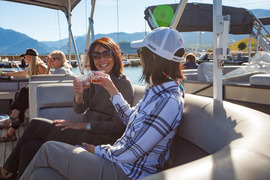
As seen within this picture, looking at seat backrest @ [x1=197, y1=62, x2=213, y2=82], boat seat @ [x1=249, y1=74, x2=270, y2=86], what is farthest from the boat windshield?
boat seat @ [x1=249, y1=74, x2=270, y2=86]

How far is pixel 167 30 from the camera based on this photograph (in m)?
1.25

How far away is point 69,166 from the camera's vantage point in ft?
3.87

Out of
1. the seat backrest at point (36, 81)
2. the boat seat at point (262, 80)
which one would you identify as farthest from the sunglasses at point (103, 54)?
the boat seat at point (262, 80)

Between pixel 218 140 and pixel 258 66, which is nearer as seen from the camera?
pixel 218 140

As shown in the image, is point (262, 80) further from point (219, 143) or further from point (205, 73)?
point (219, 143)

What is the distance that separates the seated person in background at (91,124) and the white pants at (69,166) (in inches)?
20.3

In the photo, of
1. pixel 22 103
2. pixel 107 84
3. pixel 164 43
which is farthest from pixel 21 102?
pixel 164 43

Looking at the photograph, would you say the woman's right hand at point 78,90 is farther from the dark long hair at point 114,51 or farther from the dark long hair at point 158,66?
the dark long hair at point 158,66

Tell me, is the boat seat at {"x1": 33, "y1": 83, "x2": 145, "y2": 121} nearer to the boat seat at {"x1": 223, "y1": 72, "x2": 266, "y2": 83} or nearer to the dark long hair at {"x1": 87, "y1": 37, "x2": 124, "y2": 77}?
the dark long hair at {"x1": 87, "y1": 37, "x2": 124, "y2": 77}

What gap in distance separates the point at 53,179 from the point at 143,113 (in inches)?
22.1

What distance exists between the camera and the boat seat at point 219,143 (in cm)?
58

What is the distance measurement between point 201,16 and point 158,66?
4.44 meters

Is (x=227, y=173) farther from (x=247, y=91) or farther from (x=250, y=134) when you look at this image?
(x=247, y=91)

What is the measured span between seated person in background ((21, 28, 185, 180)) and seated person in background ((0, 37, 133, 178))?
1.59 ft
